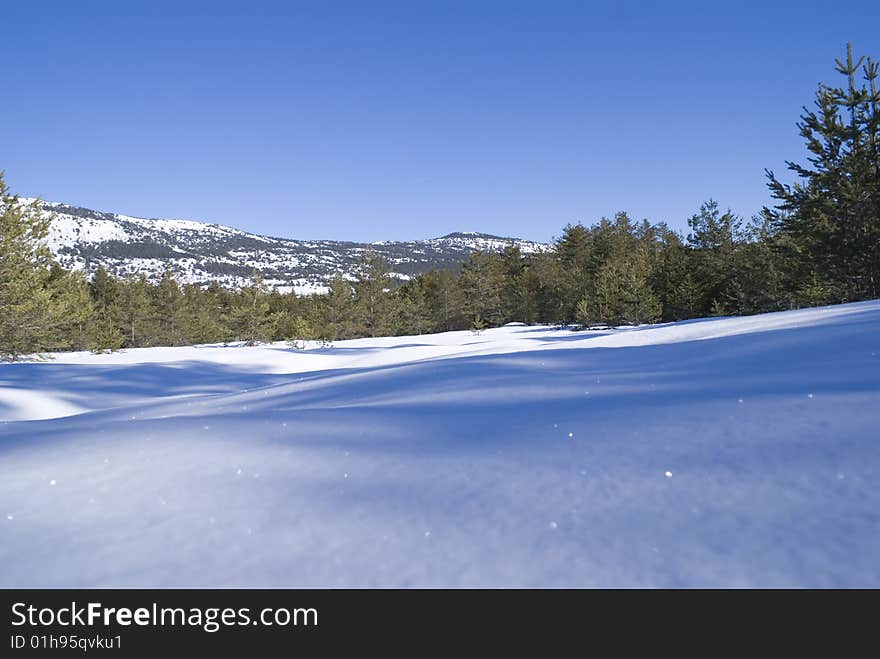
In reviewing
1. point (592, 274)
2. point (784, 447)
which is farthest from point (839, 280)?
point (784, 447)

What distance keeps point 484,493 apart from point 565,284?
93.8 ft

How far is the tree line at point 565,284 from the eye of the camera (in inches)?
542

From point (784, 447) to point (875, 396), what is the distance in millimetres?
681

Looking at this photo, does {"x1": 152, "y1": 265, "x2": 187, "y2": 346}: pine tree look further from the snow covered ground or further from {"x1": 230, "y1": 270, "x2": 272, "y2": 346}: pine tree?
the snow covered ground

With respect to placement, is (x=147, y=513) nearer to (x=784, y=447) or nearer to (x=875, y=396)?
(x=784, y=447)

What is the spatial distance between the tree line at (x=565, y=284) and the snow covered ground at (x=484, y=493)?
1450 cm

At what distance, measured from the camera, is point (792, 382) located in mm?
2209

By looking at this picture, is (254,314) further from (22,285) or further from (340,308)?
(22,285)

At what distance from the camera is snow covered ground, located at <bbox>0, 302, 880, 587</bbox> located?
1.02 meters

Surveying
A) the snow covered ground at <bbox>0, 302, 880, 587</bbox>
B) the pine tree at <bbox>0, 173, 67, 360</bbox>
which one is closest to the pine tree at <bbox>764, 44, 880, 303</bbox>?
the snow covered ground at <bbox>0, 302, 880, 587</bbox>

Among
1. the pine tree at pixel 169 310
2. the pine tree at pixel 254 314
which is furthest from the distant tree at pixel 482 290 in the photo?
the pine tree at pixel 169 310

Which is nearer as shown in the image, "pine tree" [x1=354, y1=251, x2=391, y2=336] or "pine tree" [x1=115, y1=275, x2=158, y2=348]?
"pine tree" [x1=354, y1=251, x2=391, y2=336]

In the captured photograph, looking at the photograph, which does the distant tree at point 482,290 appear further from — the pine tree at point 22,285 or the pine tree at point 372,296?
the pine tree at point 22,285

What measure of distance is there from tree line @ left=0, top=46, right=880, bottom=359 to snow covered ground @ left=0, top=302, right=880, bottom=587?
47.6ft
